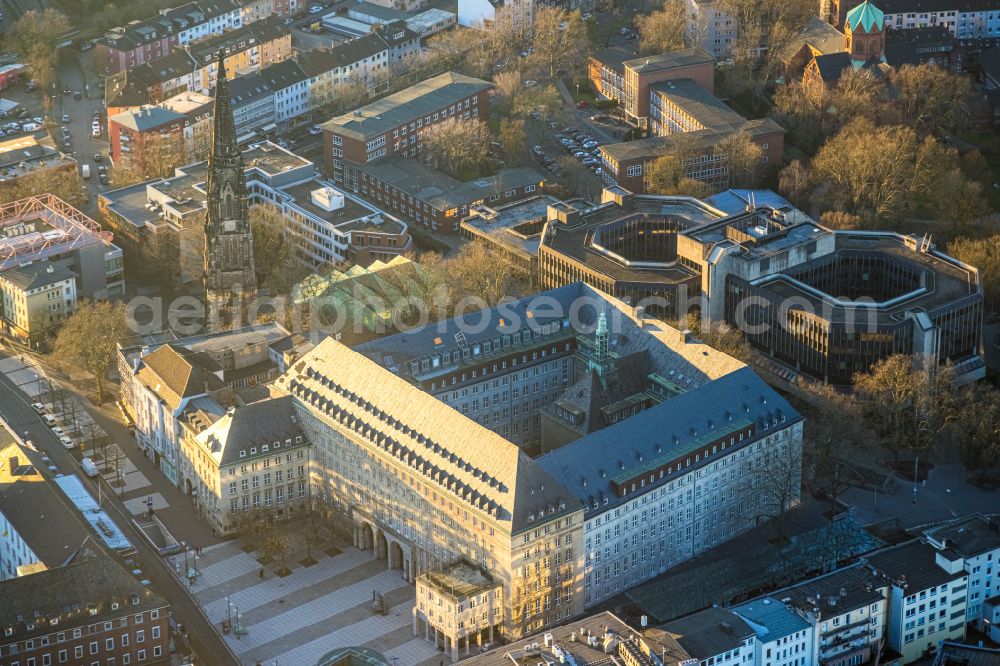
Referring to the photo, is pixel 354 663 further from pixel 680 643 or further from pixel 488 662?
pixel 680 643

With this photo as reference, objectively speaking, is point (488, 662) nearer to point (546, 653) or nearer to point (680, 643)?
point (546, 653)

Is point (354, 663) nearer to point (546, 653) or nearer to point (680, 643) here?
point (546, 653)

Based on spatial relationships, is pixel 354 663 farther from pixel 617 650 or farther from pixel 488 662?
pixel 617 650

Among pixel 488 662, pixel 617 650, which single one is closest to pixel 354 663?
pixel 488 662

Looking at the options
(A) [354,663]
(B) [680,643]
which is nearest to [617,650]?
(B) [680,643]

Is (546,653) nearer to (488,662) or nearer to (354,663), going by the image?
(488,662)

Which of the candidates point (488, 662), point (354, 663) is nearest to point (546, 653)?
point (488, 662)
